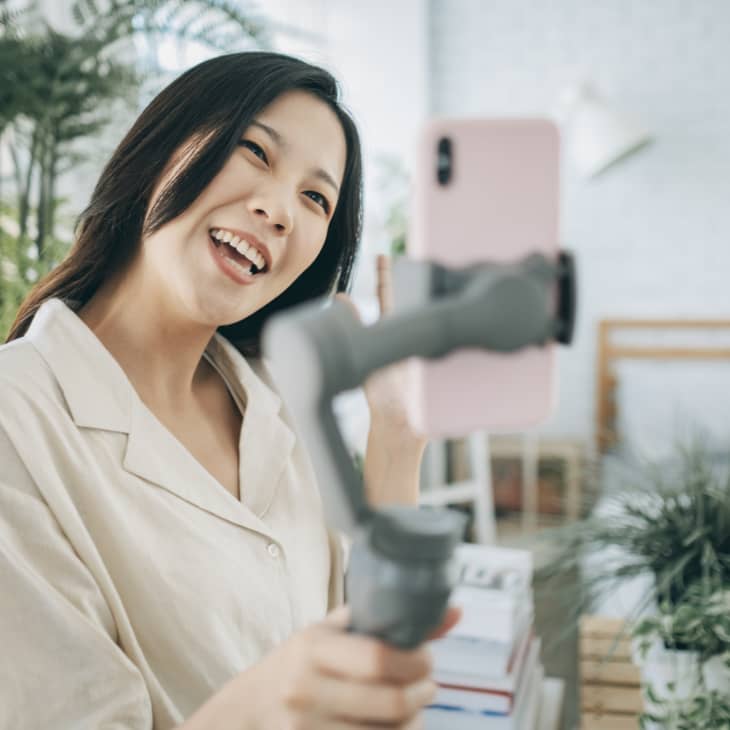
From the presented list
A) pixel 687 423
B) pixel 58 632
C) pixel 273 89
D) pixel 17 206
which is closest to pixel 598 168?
pixel 687 423

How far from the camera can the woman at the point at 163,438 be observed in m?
0.60

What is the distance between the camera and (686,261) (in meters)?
3.55

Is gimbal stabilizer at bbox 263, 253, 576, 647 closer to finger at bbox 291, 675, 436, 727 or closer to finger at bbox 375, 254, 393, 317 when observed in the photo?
finger at bbox 291, 675, 436, 727

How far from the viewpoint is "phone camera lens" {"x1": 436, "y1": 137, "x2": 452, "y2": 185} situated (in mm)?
292

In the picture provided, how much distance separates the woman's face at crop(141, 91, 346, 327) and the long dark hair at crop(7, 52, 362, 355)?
0.05 feet

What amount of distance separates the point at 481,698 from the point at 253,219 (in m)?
0.76

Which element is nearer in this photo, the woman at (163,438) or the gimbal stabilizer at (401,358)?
the gimbal stabilizer at (401,358)

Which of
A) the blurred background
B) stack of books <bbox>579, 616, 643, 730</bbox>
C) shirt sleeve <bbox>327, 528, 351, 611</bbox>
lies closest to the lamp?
the blurred background

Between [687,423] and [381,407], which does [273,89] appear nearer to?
[381,407]

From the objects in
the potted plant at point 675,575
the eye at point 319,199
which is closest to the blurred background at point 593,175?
the potted plant at point 675,575

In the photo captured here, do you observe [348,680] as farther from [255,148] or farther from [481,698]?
[481,698]

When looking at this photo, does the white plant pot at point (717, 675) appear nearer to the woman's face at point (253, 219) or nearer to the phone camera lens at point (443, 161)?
the woman's face at point (253, 219)

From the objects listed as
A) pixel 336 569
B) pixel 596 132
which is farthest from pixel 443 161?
pixel 596 132

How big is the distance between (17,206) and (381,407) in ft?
2.79
